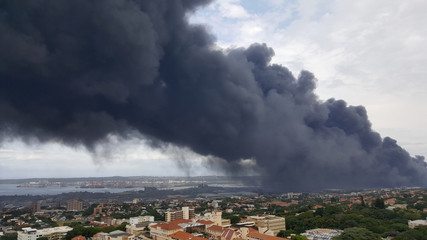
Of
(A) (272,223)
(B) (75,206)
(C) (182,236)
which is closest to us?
(C) (182,236)

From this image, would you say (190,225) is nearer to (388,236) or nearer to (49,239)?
(49,239)

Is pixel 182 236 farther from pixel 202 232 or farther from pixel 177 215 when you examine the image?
pixel 177 215

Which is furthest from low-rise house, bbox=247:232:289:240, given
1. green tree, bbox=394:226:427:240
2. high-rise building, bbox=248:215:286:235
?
green tree, bbox=394:226:427:240

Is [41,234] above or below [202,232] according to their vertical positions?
below

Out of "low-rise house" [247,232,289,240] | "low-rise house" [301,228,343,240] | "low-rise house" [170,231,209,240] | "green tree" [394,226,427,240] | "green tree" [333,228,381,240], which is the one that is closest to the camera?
"green tree" [394,226,427,240]

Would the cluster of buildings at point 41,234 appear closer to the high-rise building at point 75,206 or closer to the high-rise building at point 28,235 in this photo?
the high-rise building at point 28,235

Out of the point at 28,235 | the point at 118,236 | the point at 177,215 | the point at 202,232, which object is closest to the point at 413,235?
the point at 202,232

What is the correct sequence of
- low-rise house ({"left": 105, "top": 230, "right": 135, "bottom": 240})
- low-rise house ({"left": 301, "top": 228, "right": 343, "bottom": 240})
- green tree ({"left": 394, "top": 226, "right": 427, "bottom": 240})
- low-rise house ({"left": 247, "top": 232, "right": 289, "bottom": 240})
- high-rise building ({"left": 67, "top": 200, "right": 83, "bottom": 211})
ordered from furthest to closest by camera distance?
high-rise building ({"left": 67, "top": 200, "right": 83, "bottom": 211}) < low-rise house ({"left": 301, "top": 228, "right": 343, "bottom": 240}) < low-rise house ({"left": 247, "top": 232, "right": 289, "bottom": 240}) < low-rise house ({"left": 105, "top": 230, "right": 135, "bottom": 240}) < green tree ({"left": 394, "top": 226, "right": 427, "bottom": 240})

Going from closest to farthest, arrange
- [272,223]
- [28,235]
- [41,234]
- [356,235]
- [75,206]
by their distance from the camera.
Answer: [356,235] → [28,235] → [272,223] → [41,234] → [75,206]

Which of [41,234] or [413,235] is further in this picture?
[41,234]

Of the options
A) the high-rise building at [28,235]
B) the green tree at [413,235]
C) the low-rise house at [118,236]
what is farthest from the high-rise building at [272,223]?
the high-rise building at [28,235]

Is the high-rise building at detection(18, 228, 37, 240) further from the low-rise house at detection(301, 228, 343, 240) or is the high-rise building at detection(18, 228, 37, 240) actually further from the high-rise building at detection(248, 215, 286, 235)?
the low-rise house at detection(301, 228, 343, 240)

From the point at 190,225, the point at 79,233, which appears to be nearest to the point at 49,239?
the point at 79,233
